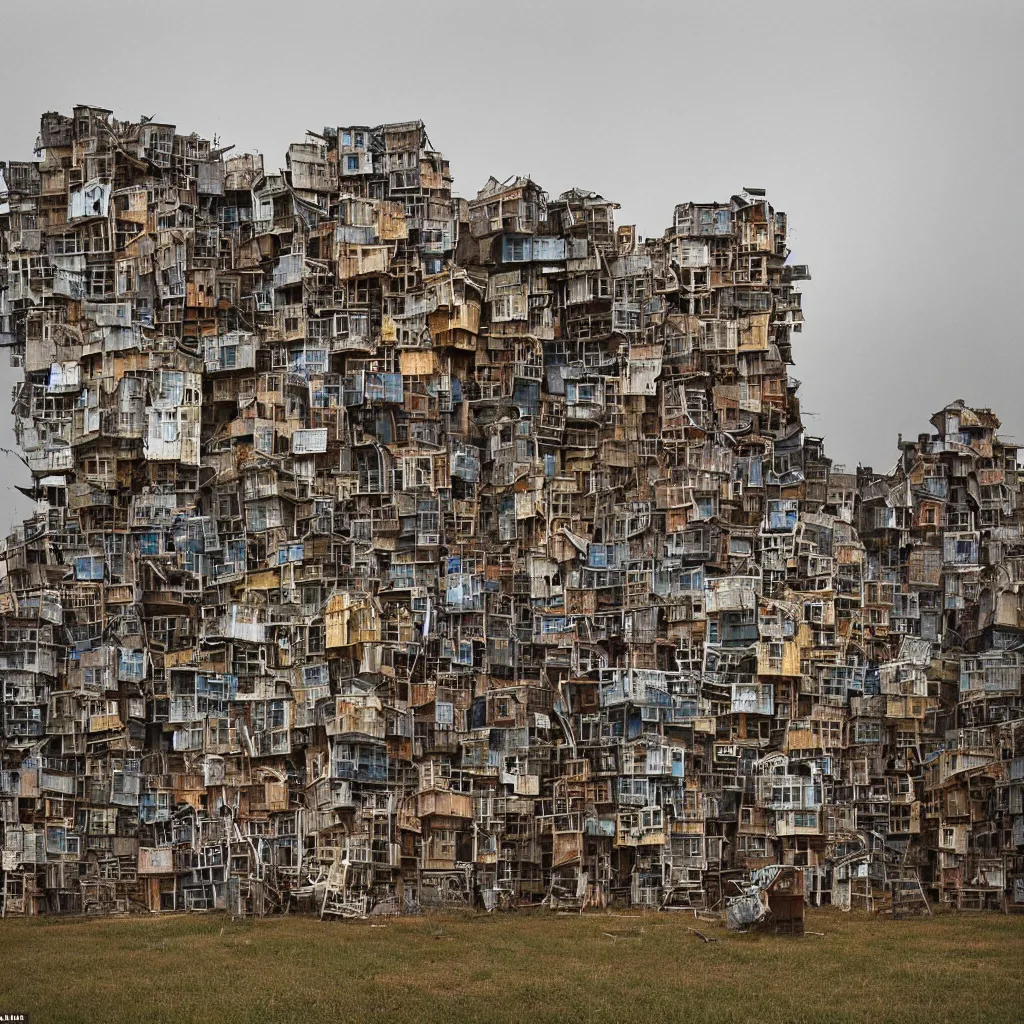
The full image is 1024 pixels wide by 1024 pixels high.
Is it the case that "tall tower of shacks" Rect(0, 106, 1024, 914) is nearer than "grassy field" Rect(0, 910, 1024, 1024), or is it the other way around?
"grassy field" Rect(0, 910, 1024, 1024)

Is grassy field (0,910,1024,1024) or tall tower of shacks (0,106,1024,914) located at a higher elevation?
tall tower of shacks (0,106,1024,914)

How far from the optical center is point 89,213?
11000 centimetres

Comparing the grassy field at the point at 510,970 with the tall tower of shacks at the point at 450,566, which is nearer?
the grassy field at the point at 510,970

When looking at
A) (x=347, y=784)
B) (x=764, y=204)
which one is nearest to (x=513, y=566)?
(x=347, y=784)

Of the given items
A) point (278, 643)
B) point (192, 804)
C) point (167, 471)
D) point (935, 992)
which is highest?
point (167, 471)

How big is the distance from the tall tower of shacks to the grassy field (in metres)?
5.83

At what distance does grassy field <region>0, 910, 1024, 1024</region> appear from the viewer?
68062 mm

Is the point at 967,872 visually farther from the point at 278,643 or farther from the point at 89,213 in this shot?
the point at 89,213

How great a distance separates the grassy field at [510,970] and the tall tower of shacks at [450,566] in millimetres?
5833

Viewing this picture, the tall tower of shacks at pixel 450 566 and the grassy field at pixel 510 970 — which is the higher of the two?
the tall tower of shacks at pixel 450 566

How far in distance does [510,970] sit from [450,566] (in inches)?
1152

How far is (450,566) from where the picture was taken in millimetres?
101062

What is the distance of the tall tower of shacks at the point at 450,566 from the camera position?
3652 inches

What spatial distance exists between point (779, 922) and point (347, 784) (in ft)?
65.5
